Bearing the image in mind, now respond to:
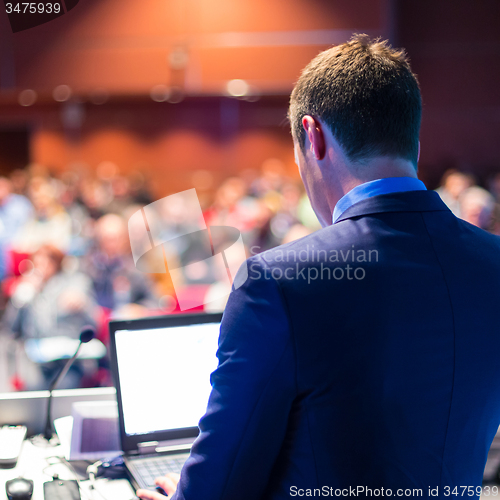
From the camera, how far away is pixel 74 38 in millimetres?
5410

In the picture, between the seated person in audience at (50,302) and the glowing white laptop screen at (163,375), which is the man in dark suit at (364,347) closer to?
the glowing white laptop screen at (163,375)

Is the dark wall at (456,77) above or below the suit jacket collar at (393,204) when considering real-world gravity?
above

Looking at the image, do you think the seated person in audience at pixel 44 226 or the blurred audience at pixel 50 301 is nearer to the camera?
the blurred audience at pixel 50 301

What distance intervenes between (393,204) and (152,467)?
87 cm

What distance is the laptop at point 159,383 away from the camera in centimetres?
122

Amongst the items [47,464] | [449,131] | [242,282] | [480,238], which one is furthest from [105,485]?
[449,131]

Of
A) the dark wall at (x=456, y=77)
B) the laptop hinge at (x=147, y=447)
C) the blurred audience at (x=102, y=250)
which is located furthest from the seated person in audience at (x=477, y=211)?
the laptop hinge at (x=147, y=447)

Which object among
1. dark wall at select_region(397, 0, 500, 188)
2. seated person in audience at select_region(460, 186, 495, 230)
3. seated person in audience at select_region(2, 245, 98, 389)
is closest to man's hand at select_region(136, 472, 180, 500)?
seated person in audience at select_region(2, 245, 98, 389)

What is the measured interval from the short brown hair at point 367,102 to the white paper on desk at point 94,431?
0.99 metres

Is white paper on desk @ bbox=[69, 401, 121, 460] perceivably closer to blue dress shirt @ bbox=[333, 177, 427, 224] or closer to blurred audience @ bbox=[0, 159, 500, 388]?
blue dress shirt @ bbox=[333, 177, 427, 224]

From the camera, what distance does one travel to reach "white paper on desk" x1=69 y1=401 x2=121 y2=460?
1253 millimetres

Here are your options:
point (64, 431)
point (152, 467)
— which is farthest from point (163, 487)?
point (64, 431)

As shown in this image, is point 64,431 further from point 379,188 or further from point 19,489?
point 379,188

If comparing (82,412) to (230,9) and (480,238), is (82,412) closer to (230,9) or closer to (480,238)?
(480,238)
